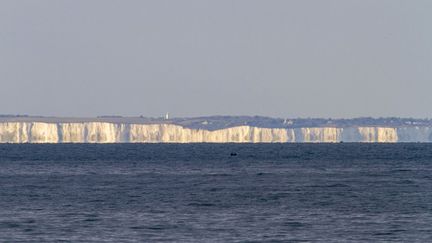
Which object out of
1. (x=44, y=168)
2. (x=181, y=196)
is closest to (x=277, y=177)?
(x=181, y=196)

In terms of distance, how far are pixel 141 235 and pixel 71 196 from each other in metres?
28.1

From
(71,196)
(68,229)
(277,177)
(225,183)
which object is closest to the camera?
(68,229)

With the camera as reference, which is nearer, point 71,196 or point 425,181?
point 71,196

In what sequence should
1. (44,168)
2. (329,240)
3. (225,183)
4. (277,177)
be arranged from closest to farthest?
(329,240), (225,183), (277,177), (44,168)

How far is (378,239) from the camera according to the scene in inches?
2286

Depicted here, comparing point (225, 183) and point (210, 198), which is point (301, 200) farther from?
point (225, 183)

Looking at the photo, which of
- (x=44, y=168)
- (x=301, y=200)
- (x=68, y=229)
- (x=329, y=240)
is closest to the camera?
(x=329, y=240)

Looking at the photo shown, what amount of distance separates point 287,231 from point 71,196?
2954cm

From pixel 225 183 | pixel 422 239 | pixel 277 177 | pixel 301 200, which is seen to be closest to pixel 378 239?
pixel 422 239

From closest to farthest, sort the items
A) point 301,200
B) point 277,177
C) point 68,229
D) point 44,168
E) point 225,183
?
point 68,229
point 301,200
point 225,183
point 277,177
point 44,168

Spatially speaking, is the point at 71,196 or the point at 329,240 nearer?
the point at 329,240

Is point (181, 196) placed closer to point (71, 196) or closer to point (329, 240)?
point (71, 196)

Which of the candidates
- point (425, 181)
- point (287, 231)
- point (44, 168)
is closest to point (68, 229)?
point (287, 231)

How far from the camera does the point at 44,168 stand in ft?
480
